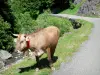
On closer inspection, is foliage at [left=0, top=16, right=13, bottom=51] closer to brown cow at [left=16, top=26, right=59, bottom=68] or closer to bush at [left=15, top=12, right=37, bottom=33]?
bush at [left=15, top=12, right=37, bottom=33]

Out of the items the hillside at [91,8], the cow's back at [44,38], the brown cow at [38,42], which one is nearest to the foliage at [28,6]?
the hillside at [91,8]

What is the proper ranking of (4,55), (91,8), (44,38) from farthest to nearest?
(91,8) → (4,55) → (44,38)

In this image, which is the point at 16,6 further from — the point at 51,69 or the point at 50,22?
the point at 51,69

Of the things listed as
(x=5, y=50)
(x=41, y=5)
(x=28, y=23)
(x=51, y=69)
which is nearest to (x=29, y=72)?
(x=51, y=69)

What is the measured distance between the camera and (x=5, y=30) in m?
30.0

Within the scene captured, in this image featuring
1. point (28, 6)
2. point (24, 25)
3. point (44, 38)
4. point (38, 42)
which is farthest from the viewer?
point (28, 6)

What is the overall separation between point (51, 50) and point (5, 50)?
1296cm

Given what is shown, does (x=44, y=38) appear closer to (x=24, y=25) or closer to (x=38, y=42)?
(x=38, y=42)

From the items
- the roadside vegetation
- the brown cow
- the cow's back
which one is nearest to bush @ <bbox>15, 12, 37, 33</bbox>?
the roadside vegetation

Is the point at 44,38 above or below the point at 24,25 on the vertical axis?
above

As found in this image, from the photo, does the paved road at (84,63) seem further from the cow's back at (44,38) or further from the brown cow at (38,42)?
the cow's back at (44,38)

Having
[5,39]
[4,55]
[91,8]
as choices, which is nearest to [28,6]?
[91,8]

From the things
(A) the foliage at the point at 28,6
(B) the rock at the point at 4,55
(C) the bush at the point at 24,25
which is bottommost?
(A) the foliage at the point at 28,6

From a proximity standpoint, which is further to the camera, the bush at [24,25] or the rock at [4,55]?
the bush at [24,25]
